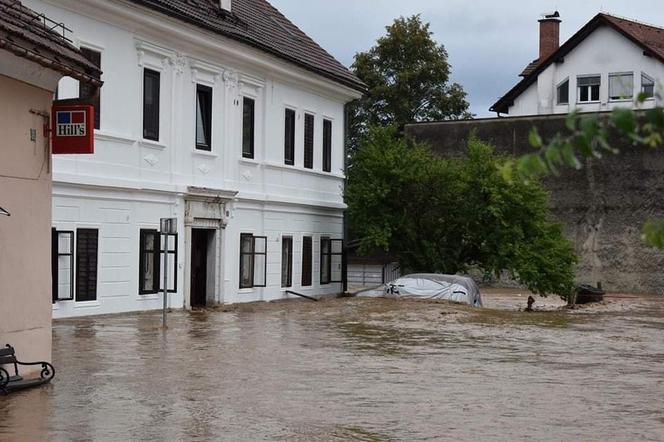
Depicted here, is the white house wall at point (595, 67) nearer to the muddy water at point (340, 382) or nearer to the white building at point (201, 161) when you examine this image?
the white building at point (201, 161)

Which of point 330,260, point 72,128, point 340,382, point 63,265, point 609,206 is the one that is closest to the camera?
point 72,128

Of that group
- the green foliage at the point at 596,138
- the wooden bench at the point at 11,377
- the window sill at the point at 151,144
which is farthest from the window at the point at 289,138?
the green foliage at the point at 596,138

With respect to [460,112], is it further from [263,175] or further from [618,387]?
[618,387]

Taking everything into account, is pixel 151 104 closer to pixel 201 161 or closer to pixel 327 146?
pixel 201 161

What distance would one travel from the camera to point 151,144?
89.7 ft

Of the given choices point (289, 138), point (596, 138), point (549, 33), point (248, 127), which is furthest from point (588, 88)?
point (596, 138)

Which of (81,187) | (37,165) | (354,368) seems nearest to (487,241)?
(81,187)

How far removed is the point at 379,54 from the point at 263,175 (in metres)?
36.3

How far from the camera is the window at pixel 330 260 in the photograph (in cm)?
3756

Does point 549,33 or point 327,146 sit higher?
point 549,33

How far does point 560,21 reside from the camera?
2635 inches

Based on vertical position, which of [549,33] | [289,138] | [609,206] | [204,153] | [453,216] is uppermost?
[549,33]

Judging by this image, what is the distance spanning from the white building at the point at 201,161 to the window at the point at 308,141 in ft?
0.23

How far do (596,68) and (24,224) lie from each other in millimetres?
48349
